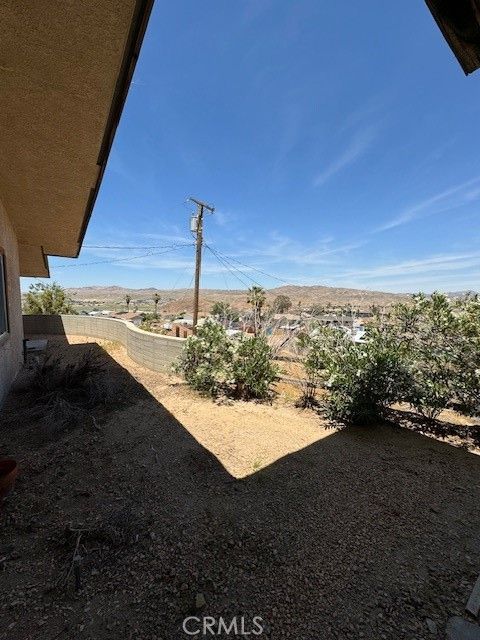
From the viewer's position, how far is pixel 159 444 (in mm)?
3939

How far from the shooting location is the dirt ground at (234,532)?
1790 mm

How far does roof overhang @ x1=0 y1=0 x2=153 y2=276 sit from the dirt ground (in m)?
3.57

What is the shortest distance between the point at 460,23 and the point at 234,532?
3525 millimetres

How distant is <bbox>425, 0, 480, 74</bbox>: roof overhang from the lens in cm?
124

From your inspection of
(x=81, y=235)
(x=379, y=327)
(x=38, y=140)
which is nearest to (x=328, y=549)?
(x=379, y=327)

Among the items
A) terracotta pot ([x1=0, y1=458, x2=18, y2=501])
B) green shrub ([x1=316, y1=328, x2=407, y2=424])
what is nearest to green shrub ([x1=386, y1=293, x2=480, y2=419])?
green shrub ([x1=316, y1=328, x2=407, y2=424])

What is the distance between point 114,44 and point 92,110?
82 cm

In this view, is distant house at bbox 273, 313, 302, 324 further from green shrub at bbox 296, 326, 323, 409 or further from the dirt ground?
the dirt ground

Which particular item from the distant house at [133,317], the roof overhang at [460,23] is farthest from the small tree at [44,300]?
the roof overhang at [460,23]

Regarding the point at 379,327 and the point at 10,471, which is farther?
the point at 379,327

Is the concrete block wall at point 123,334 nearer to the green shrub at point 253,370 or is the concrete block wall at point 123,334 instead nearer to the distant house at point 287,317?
the green shrub at point 253,370

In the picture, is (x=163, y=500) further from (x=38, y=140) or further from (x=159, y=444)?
(x=38, y=140)

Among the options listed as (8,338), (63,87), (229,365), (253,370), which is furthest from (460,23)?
(8,338)

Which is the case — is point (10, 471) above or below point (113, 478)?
above
